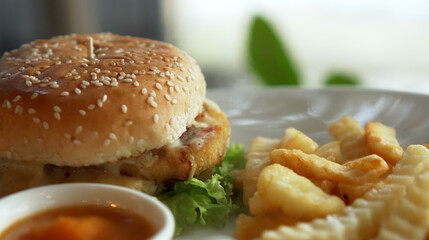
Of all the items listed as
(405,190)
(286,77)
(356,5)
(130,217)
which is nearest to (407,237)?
(405,190)

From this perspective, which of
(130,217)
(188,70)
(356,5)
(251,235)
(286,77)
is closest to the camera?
(130,217)

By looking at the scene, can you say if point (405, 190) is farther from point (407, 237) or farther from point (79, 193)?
point (79, 193)

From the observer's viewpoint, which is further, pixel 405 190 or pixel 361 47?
pixel 361 47

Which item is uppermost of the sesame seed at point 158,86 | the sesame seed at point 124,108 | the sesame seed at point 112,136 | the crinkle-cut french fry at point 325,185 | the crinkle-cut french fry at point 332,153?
the sesame seed at point 158,86

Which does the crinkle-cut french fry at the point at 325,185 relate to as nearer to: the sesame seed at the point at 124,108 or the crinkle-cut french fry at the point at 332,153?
the crinkle-cut french fry at the point at 332,153

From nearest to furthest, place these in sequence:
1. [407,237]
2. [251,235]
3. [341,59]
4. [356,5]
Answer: [407,237], [251,235], [356,5], [341,59]

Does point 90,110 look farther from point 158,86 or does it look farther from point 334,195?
point 334,195

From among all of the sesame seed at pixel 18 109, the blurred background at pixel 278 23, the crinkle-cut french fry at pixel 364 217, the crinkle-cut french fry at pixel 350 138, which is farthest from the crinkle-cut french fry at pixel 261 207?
the blurred background at pixel 278 23

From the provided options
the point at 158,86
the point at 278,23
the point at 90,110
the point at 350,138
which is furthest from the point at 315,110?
the point at 278,23

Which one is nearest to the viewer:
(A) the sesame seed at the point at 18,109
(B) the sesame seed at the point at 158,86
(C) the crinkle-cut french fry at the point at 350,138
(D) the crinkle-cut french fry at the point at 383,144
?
(A) the sesame seed at the point at 18,109
